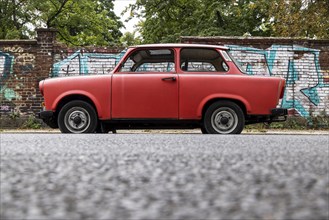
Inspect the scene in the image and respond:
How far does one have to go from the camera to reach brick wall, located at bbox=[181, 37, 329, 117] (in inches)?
573

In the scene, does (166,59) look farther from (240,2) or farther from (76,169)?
(240,2)

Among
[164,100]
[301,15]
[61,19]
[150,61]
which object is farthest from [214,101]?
[61,19]

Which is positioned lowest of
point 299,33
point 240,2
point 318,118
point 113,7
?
point 318,118

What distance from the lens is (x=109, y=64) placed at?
1447cm

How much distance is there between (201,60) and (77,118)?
2267 millimetres

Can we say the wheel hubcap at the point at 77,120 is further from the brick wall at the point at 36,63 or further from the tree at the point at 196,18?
the tree at the point at 196,18

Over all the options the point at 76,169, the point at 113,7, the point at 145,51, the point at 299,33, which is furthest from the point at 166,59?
the point at 113,7

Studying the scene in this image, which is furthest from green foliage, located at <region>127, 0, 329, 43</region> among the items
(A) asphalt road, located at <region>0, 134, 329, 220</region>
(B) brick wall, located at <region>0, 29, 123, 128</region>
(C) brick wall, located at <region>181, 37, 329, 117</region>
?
(A) asphalt road, located at <region>0, 134, 329, 220</region>

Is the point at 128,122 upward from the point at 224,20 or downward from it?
downward

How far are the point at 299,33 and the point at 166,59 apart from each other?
9.67m

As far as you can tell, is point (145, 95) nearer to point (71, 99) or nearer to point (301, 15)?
point (71, 99)

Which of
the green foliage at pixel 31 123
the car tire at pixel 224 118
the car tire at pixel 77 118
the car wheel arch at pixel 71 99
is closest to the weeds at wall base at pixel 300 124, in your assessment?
the green foliage at pixel 31 123

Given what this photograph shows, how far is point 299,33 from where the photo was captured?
16703 millimetres

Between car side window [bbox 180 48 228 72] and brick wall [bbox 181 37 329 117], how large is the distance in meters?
6.34
